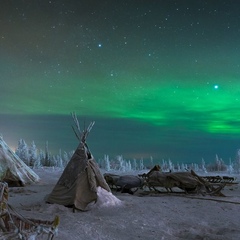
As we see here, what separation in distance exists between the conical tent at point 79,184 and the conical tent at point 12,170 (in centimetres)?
759

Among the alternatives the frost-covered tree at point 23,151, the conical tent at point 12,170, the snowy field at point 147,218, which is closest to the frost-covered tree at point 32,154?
the frost-covered tree at point 23,151

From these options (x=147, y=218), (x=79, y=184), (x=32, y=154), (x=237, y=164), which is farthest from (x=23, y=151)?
→ (x=147, y=218)

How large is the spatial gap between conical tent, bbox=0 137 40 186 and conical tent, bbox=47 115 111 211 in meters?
7.59

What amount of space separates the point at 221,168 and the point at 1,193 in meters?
38.6

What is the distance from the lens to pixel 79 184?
11234mm

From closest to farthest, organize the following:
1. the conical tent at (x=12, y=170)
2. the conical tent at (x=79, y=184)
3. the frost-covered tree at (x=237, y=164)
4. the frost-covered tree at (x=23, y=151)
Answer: the conical tent at (x=79, y=184) → the conical tent at (x=12, y=170) → the frost-covered tree at (x=237, y=164) → the frost-covered tree at (x=23, y=151)

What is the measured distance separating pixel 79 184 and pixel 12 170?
29.4 feet

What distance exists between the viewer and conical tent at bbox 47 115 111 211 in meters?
10.9

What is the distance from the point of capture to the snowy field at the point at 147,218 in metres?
7.50

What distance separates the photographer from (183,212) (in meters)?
10.6

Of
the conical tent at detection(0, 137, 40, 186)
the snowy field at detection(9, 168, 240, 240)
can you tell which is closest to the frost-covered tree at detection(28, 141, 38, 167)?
the conical tent at detection(0, 137, 40, 186)

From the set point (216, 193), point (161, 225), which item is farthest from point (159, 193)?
point (161, 225)

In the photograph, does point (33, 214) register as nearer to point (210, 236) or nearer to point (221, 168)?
point (210, 236)

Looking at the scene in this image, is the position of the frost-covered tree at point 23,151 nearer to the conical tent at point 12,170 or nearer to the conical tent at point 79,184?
the conical tent at point 12,170
